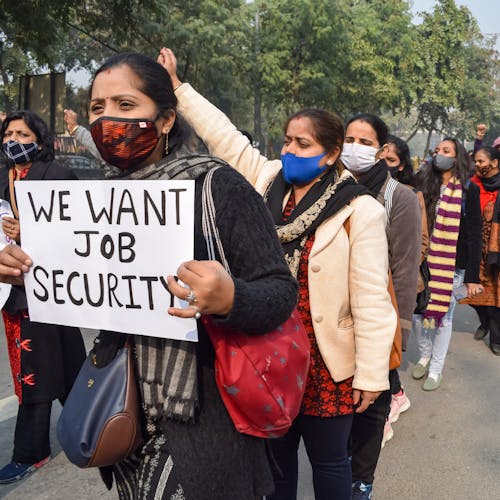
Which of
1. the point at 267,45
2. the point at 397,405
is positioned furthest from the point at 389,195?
the point at 267,45

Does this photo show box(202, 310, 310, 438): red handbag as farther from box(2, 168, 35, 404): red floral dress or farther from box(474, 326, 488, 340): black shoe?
box(474, 326, 488, 340): black shoe

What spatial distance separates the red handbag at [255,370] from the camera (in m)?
1.44

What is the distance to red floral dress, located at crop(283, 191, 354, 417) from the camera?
7.60 ft

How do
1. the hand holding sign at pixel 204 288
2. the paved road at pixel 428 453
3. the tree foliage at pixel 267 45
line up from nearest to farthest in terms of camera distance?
1. the hand holding sign at pixel 204 288
2. the paved road at pixel 428 453
3. the tree foliage at pixel 267 45

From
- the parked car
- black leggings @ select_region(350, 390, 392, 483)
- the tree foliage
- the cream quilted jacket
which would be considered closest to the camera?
the cream quilted jacket

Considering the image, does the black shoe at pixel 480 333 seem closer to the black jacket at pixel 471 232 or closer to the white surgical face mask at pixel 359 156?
the black jacket at pixel 471 232

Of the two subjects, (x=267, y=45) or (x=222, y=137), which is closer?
(x=222, y=137)

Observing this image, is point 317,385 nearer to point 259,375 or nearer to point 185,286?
point 259,375

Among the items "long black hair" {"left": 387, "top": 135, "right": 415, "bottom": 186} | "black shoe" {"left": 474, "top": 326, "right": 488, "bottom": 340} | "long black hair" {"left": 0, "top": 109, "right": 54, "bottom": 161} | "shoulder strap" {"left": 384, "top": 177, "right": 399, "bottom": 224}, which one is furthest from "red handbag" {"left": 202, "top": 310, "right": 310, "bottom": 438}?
"black shoe" {"left": 474, "top": 326, "right": 488, "bottom": 340}

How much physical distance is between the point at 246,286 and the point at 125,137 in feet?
1.71

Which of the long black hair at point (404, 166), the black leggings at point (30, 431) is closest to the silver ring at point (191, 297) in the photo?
the black leggings at point (30, 431)

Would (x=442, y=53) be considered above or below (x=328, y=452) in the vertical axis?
above

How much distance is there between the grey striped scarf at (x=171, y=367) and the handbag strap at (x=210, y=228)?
0.07 m

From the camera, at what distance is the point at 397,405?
166 inches
